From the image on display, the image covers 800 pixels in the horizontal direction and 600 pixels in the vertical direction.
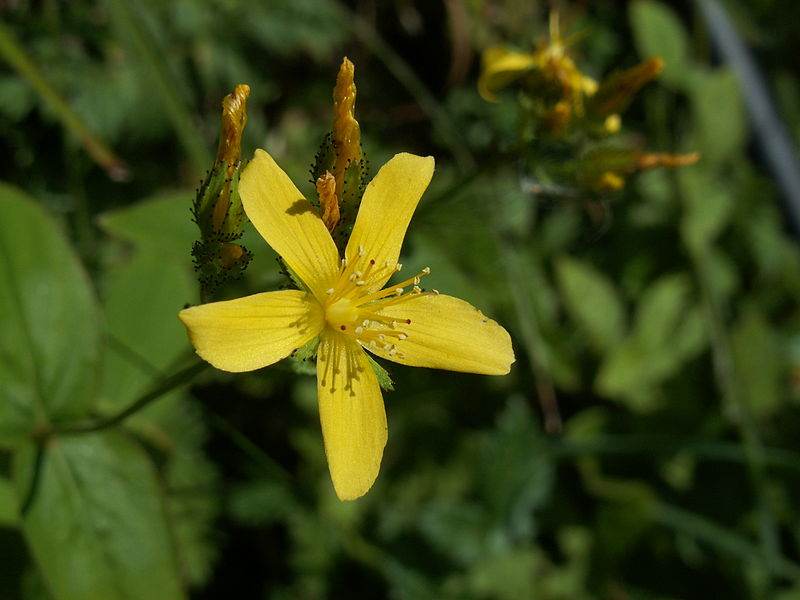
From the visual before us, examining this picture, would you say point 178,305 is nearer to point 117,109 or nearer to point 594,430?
point 117,109

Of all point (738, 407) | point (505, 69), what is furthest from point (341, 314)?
point (738, 407)

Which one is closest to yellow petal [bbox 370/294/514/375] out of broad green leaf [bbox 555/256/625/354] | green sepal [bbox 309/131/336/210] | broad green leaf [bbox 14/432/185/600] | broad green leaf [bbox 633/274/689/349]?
green sepal [bbox 309/131/336/210]

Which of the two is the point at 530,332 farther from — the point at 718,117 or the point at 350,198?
the point at 718,117

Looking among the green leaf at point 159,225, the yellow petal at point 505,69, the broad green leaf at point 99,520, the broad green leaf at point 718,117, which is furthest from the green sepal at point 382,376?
the broad green leaf at point 718,117

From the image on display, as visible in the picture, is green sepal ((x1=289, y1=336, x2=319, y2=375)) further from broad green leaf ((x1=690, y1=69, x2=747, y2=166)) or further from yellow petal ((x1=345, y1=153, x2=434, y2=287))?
broad green leaf ((x1=690, y1=69, x2=747, y2=166))

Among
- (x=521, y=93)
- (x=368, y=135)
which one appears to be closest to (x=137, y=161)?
(x=368, y=135)

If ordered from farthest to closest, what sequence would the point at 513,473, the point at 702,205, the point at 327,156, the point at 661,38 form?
the point at 661,38, the point at 702,205, the point at 513,473, the point at 327,156
